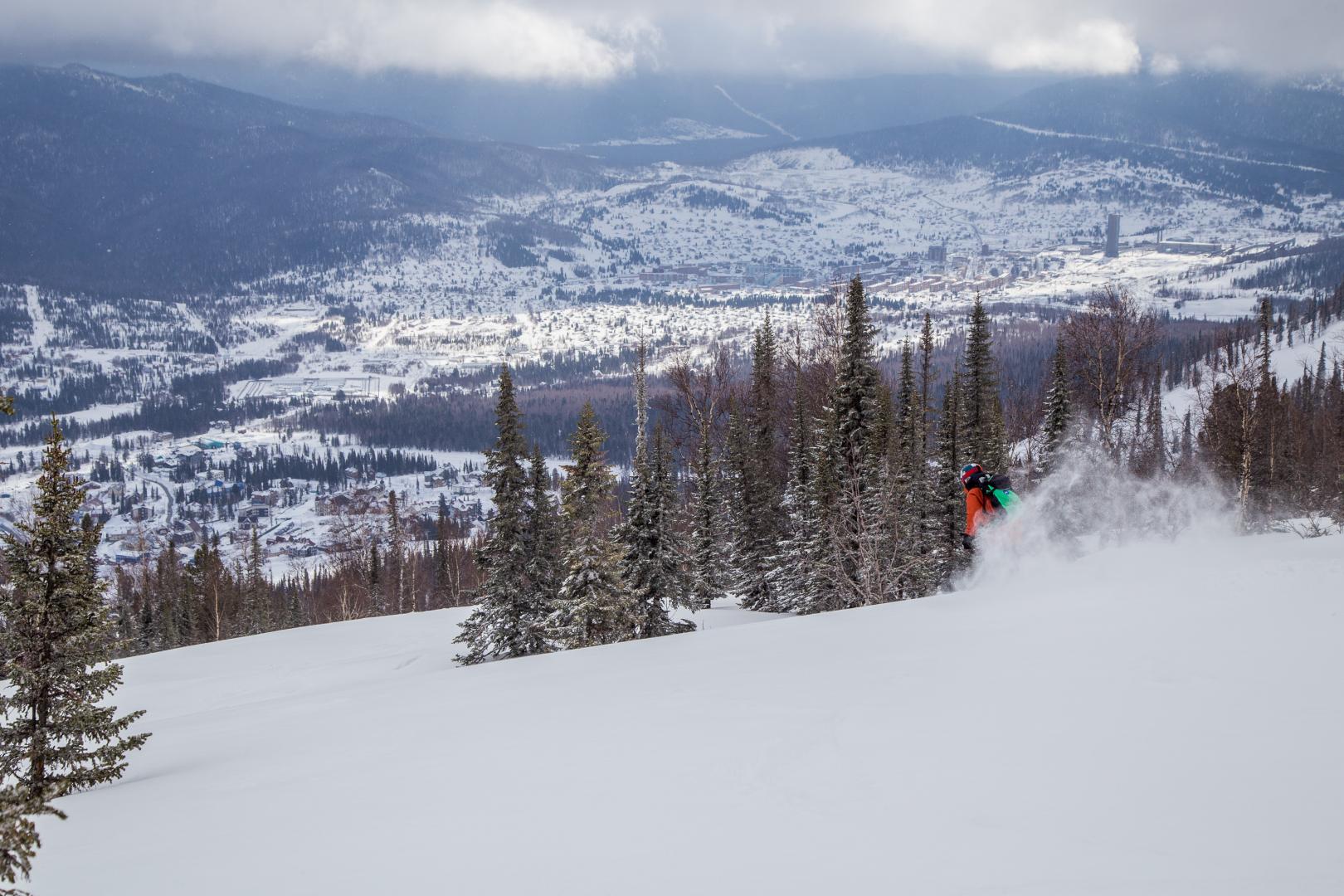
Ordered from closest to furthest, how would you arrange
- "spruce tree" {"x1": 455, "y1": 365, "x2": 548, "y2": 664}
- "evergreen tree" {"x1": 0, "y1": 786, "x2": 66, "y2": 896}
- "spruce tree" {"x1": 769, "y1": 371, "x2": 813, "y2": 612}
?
"evergreen tree" {"x1": 0, "y1": 786, "x2": 66, "y2": 896} < "spruce tree" {"x1": 455, "y1": 365, "x2": 548, "y2": 664} < "spruce tree" {"x1": 769, "y1": 371, "x2": 813, "y2": 612}

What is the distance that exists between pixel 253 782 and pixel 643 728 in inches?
160

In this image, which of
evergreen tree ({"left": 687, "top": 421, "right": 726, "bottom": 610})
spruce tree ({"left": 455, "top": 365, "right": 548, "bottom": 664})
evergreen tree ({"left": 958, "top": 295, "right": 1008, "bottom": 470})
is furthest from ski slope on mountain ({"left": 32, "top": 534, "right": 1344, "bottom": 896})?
evergreen tree ({"left": 687, "top": 421, "right": 726, "bottom": 610})

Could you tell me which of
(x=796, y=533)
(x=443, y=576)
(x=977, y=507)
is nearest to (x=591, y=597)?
(x=977, y=507)

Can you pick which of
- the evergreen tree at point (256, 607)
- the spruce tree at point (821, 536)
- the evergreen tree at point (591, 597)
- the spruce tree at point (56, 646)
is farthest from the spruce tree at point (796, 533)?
the evergreen tree at point (256, 607)

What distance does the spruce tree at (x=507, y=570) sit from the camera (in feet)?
75.5

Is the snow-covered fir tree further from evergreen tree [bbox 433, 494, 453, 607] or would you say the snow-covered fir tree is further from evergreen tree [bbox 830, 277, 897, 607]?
evergreen tree [bbox 433, 494, 453, 607]

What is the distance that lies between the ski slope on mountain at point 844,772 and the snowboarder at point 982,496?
11.1 ft

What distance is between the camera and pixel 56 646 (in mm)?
10070

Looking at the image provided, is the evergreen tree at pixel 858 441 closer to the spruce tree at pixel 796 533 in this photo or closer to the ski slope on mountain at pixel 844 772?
the spruce tree at pixel 796 533

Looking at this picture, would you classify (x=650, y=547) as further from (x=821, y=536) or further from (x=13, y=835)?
(x=13, y=835)

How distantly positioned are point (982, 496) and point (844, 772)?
33.1ft

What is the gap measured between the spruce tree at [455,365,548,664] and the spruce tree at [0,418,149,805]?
12709mm

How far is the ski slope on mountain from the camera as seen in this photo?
16.7 feet

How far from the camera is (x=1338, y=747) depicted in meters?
5.83
